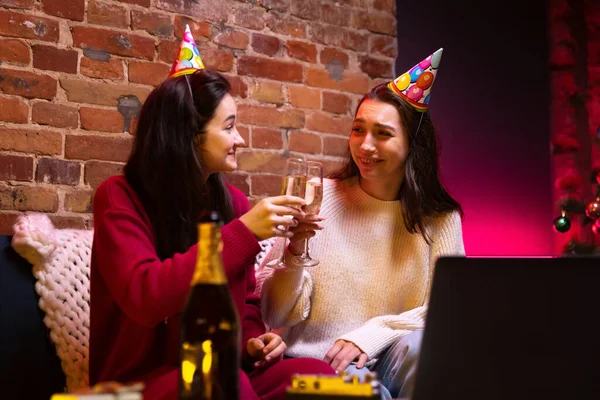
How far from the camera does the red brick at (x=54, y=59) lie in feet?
6.89

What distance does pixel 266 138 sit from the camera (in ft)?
8.29

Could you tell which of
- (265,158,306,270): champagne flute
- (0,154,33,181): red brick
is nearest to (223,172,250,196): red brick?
(0,154,33,181): red brick

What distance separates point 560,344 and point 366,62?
205cm

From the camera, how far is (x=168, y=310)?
1.35 m

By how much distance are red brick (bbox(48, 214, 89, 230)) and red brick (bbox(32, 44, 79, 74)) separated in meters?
0.43

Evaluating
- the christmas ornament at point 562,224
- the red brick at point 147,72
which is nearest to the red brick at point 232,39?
the red brick at point 147,72

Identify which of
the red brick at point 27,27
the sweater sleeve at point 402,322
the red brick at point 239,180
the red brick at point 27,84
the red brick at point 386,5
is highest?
the red brick at point 386,5

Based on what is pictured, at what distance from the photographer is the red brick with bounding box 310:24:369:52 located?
268 centimetres

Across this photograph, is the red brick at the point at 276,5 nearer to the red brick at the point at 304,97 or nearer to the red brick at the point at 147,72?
the red brick at the point at 304,97

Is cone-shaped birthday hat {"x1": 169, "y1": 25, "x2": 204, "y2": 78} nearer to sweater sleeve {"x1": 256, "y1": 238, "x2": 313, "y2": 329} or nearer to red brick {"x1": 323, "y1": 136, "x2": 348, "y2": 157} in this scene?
sweater sleeve {"x1": 256, "y1": 238, "x2": 313, "y2": 329}

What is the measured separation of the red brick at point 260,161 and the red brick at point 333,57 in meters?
0.42

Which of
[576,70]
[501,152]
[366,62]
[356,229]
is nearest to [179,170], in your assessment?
[356,229]

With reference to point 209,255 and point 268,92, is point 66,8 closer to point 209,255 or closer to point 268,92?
point 268,92

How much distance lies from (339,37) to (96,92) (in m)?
0.97
